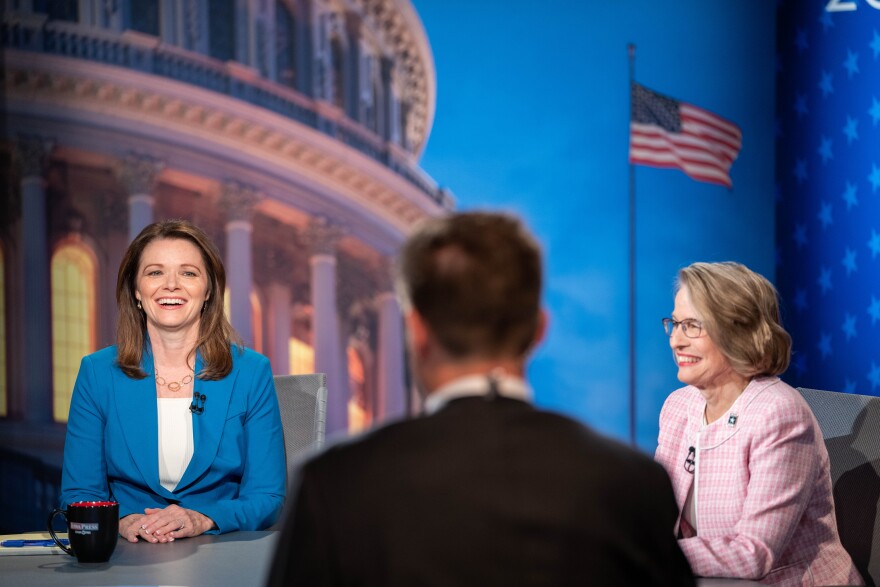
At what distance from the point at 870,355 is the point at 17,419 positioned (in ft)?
14.9

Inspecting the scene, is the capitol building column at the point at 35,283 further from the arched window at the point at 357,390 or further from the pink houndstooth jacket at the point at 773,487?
the pink houndstooth jacket at the point at 773,487

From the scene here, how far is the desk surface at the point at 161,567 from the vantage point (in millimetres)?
1611

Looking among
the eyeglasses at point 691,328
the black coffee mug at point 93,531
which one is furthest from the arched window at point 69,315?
the eyeglasses at point 691,328

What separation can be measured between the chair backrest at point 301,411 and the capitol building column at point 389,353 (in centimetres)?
354

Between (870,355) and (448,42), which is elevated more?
(448,42)

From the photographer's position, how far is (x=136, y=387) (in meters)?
2.34

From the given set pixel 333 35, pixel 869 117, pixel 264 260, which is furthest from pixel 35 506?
pixel 869 117

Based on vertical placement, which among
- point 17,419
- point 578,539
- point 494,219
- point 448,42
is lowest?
point 17,419

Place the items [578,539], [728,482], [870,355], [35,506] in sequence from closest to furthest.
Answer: [578,539] < [728,482] < [870,355] < [35,506]

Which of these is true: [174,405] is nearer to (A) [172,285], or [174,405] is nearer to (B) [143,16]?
(A) [172,285]

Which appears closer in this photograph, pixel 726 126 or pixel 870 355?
pixel 870 355

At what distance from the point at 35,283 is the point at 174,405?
3.62 metres

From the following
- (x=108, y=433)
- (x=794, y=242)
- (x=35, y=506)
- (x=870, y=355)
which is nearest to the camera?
(x=108, y=433)

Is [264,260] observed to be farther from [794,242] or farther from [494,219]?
[494,219]
